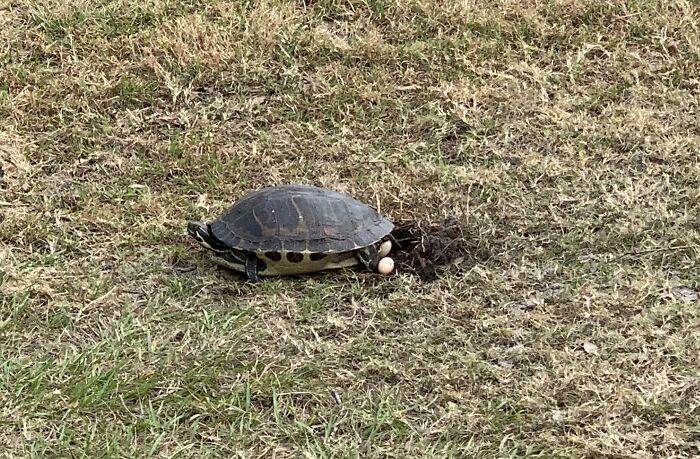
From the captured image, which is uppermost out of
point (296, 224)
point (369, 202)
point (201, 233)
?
point (296, 224)

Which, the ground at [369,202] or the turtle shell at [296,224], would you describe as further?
the turtle shell at [296,224]

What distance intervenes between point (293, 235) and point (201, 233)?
18.5 inches

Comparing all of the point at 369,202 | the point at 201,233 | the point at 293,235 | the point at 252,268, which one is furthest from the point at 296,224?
the point at 369,202

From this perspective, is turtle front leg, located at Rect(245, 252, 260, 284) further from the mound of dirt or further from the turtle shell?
the mound of dirt

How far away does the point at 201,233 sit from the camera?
4145 millimetres

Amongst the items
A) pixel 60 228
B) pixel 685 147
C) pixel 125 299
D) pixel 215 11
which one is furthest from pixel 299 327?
pixel 215 11

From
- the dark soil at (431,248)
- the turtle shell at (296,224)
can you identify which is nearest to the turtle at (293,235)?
the turtle shell at (296,224)

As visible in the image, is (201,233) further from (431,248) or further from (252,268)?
(431,248)

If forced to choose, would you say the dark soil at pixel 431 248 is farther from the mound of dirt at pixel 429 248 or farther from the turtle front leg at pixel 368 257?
the turtle front leg at pixel 368 257

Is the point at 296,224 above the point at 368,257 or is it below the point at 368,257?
above

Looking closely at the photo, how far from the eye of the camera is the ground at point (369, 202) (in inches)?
131

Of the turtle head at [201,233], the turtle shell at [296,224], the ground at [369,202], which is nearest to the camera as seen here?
the ground at [369,202]

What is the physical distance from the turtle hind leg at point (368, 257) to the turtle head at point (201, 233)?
2.41 ft

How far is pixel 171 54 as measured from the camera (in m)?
5.73
